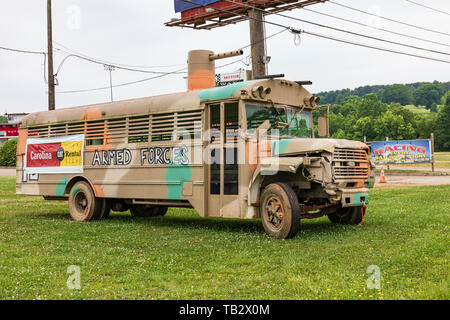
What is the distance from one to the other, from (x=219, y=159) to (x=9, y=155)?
39337mm

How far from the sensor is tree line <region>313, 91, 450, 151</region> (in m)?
91.6

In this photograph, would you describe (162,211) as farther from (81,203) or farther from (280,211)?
(280,211)

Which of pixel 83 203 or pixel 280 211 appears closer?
pixel 280 211

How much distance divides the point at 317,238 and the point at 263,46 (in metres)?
7.43

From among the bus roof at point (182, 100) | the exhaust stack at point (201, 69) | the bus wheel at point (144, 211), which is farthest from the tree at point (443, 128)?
the bus roof at point (182, 100)

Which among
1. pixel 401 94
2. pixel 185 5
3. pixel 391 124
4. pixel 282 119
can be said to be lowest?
pixel 282 119

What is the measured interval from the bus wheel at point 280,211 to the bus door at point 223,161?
26.4 inches

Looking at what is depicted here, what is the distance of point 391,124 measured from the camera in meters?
97.5

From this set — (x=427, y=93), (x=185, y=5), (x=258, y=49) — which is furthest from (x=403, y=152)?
(x=427, y=93)

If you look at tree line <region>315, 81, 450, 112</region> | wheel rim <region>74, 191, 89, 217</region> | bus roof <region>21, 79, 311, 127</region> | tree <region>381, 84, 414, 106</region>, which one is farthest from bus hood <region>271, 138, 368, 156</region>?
tree <region>381, 84, 414, 106</region>

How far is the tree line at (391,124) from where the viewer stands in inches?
3607

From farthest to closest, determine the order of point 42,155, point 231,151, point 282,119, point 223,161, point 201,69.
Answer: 1. point 42,155
2. point 201,69
3. point 282,119
4. point 223,161
5. point 231,151

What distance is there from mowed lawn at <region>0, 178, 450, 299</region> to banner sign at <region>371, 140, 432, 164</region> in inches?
745
